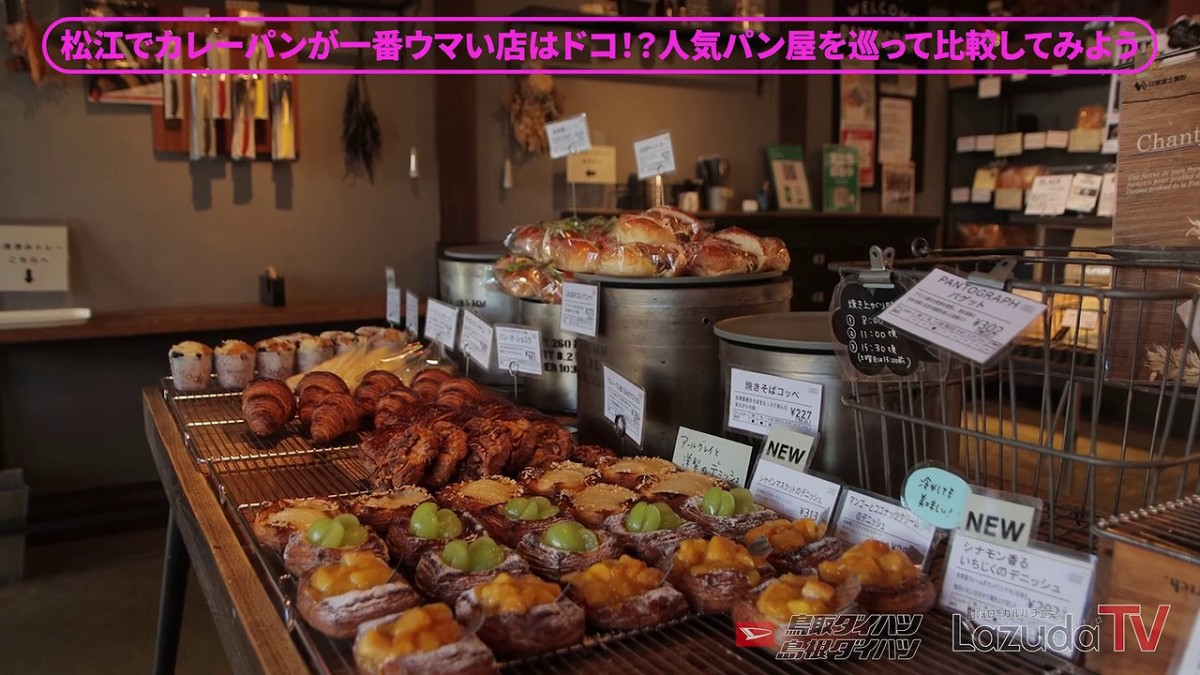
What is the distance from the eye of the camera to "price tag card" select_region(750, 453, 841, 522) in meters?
1.27

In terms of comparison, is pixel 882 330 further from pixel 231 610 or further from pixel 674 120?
pixel 674 120

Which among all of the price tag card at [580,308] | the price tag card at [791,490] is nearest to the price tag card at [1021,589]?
the price tag card at [791,490]

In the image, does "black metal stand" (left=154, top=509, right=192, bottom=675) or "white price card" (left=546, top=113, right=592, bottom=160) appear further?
"white price card" (left=546, top=113, right=592, bottom=160)

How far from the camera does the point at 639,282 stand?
175 centimetres

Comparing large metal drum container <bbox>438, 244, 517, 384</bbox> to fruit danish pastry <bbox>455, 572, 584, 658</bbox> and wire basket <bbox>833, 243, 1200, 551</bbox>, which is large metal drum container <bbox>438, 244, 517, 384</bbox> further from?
fruit danish pastry <bbox>455, 572, 584, 658</bbox>

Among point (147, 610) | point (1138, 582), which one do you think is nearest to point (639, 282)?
point (1138, 582)

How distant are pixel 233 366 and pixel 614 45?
357cm

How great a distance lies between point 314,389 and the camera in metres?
2.10

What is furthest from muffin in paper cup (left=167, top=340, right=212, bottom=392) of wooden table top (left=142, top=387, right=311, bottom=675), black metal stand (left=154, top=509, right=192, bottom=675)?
wooden table top (left=142, top=387, right=311, bottom=675)

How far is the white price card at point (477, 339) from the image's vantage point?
228 centimetres

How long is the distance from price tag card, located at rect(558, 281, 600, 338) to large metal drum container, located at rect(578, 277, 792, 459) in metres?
0.03

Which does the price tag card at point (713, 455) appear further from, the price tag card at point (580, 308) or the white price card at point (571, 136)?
the white price card at point (571, 136)

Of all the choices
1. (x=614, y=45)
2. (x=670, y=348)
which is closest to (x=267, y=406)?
(x=670, y=348)

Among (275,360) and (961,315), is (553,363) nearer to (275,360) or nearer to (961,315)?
(275,360)
